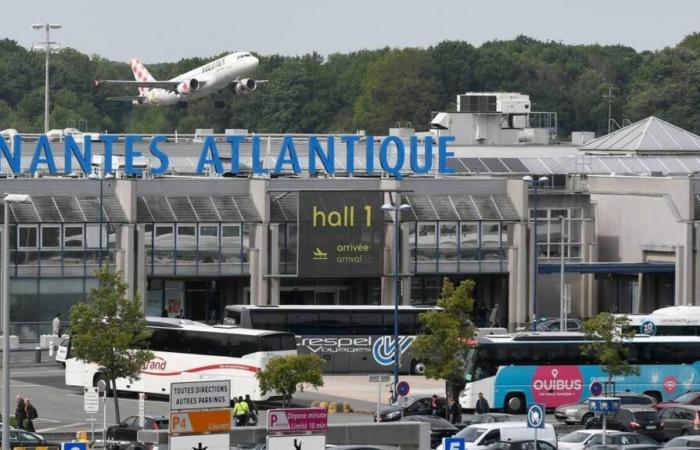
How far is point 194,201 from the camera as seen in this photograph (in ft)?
340

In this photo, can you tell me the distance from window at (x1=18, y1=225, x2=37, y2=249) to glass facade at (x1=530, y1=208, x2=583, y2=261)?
97.3 feet

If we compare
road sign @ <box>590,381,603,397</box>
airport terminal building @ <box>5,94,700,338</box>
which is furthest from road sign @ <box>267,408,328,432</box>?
airport terminal building @ <box>5,94,700,338</box>

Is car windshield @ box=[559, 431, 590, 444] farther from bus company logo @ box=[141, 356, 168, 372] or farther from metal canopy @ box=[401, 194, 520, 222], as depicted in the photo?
metal canopy @ box=[401, 194, 520, 222]

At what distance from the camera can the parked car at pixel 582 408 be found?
72.6 meters

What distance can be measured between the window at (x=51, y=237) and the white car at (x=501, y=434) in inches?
1697

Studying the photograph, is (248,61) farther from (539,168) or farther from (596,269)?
(596,269)

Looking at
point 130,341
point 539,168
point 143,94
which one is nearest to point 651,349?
point 130,341

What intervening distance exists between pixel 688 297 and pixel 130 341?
4445cm

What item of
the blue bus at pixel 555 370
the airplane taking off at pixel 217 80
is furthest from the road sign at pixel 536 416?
the airplane taking off at pixel 217 80

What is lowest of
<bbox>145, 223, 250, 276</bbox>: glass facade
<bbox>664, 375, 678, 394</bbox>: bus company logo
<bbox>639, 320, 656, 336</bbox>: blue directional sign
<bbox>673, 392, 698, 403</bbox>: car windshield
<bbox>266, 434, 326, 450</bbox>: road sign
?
<bbox>673, 392, 698, 403</bbox>: car windshield

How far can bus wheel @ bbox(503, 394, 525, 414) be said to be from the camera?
253ft

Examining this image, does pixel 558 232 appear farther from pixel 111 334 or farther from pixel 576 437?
pixel 576 437

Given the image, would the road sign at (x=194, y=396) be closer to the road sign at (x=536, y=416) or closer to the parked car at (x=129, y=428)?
the road sign at (x=536, y=416)

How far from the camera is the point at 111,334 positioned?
234ft
